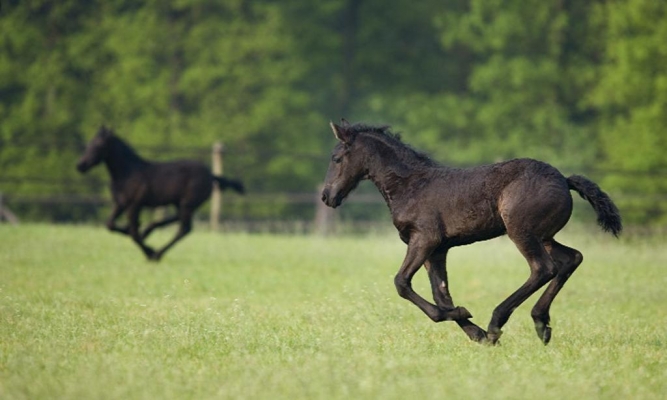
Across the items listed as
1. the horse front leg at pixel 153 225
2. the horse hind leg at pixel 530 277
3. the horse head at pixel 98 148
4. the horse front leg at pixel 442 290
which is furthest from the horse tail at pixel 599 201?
the horse head at pixel 98 148

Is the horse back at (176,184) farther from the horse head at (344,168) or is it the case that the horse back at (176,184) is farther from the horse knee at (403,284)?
the horse knee at (403,284)

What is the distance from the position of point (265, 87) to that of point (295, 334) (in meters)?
29.9

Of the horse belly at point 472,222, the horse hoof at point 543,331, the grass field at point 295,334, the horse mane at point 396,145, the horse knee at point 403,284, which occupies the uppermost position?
the horse mane at point 396,145

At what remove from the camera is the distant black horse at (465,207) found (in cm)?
912

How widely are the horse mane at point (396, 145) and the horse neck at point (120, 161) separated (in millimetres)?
9024

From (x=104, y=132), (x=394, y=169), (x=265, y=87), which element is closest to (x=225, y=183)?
(x=104, y=132)

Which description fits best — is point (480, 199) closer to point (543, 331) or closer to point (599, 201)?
point (599, 201)

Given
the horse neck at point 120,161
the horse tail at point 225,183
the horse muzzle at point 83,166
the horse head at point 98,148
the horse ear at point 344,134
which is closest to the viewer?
the horse ear at point 344,134

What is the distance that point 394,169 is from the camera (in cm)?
994

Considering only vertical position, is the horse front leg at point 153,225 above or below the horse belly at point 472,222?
below

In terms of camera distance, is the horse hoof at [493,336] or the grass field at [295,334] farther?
the horse hoof at [493,336]

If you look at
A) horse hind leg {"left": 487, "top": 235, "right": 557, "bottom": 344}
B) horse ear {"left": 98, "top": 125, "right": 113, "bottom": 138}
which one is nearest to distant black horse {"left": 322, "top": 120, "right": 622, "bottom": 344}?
horse hind leg {"left": 487, "top": 235, "right": 557, "bottom": 344}

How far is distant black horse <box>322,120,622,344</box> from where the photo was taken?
29.9 ft

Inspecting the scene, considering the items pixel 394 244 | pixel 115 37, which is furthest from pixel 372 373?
pixel 115 37
